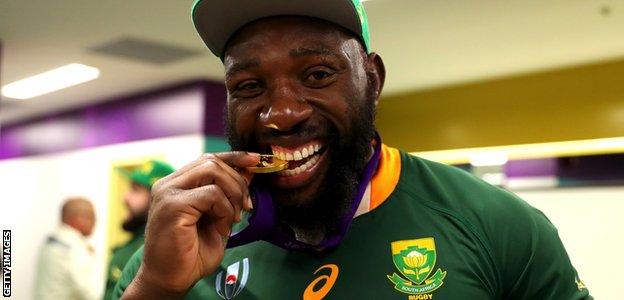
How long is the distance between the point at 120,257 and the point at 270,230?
1920mm

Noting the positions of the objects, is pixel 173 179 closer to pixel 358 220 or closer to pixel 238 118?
pixel 238 118

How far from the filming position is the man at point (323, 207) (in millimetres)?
883

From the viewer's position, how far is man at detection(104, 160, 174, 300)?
2611 mm

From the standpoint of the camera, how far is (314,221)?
99 cm

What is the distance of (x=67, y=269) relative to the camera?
2.31 meters

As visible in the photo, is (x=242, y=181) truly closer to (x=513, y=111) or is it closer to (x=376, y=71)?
(x=376, y=71)

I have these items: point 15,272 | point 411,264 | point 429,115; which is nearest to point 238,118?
point 411,264

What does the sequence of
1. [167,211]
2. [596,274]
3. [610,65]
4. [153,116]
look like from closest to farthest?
[167,211] < [596,274] < [610,65] < [153,116]

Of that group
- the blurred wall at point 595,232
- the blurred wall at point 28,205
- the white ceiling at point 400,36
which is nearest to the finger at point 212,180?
the blurred wall at point 28,205

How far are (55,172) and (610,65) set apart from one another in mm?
4289

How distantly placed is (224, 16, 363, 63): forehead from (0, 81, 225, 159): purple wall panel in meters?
4.32

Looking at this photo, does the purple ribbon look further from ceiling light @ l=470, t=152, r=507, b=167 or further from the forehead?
ceiling light @ l=470, t=152, r=507, b=167

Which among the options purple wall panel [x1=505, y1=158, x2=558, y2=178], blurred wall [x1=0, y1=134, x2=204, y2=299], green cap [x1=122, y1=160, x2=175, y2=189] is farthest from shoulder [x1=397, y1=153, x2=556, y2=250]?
purple wall panel [x1=505, y1=158, x2=558, y2=178]

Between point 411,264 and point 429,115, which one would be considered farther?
point 429,115
